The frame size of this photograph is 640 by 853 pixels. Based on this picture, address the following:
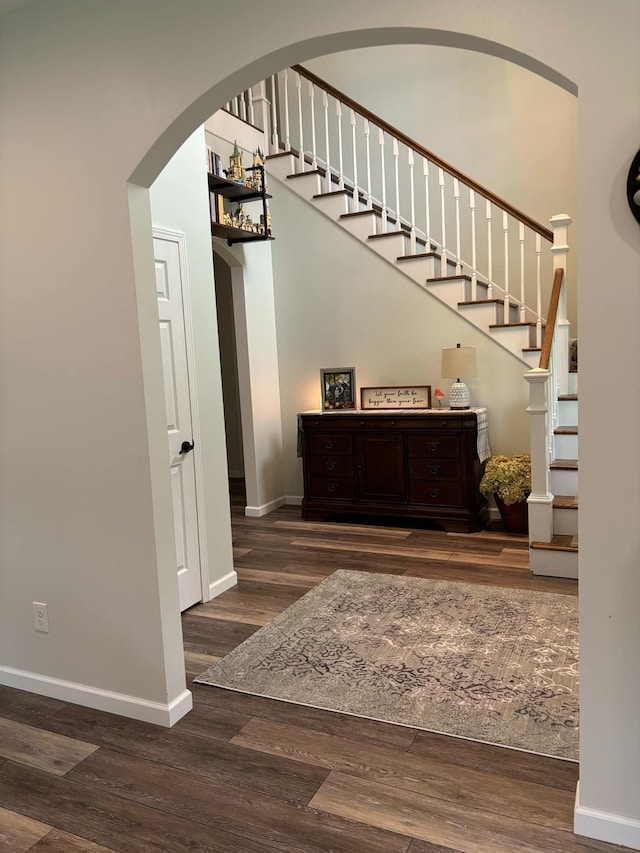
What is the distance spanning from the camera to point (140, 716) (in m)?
2.49

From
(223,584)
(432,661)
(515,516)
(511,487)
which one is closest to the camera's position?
(432,661)

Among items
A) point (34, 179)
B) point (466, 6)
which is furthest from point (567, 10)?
point (34, 179)

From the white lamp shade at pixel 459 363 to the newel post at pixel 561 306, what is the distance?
62 cm

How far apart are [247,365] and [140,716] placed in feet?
11.4

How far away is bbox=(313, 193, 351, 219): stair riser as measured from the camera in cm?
548

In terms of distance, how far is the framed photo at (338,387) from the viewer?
5.61 metres

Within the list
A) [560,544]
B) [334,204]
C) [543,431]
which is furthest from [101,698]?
[334,204]

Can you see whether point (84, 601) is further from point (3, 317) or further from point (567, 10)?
point (567, 10)

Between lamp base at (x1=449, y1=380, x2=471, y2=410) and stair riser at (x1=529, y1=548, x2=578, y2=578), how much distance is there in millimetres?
1471

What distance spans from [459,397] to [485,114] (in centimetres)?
284

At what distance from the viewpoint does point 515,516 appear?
185 inches

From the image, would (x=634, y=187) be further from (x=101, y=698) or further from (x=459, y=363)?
(x=459, y=363)

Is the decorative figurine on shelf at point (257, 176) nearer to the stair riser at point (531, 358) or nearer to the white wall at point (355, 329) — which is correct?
the white wall at point (355, 329)

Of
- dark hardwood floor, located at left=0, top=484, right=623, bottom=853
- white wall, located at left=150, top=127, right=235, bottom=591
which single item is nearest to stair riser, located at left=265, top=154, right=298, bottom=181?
white wall, located at left=150, top=127, right=235, bottom=591
